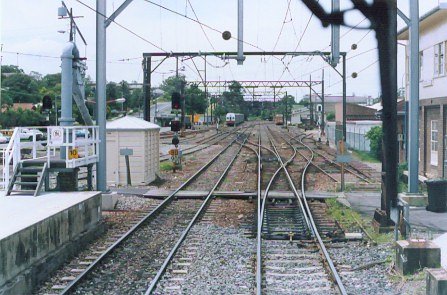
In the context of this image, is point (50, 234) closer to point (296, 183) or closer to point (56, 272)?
point (56, 272)

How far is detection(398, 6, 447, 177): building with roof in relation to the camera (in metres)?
22.4

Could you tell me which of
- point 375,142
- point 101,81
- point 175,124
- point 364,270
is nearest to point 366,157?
point 375,142

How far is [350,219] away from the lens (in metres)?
14.2

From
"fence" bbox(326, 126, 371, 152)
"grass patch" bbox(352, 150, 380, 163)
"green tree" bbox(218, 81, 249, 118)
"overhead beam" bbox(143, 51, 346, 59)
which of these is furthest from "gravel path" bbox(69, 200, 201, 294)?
"green tree" bbox(218, 81, 249, 118)

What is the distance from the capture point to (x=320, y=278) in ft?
29.8

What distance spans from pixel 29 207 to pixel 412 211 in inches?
351

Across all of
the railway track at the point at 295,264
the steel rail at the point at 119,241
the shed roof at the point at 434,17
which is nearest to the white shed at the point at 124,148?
the steel rail at the point at 119,241

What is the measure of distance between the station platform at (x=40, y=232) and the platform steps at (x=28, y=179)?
24 centimetres

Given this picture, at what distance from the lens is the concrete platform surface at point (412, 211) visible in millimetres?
13156

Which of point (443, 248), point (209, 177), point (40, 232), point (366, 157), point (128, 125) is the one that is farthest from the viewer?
point (366, 157)

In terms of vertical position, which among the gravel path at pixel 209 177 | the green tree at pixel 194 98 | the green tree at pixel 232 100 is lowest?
the gravel path at pixel 209 177

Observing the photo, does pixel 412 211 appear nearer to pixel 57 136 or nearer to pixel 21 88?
pixel 57 136

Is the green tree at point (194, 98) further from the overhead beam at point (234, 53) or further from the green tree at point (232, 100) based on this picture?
the overhead beam at point (234, 53)

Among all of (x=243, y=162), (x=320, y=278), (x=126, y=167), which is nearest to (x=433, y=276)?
(x=320, y=278)
